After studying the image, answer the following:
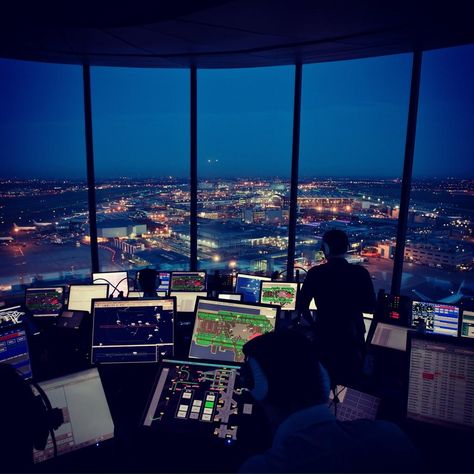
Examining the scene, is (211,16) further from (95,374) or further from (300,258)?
(300,258)

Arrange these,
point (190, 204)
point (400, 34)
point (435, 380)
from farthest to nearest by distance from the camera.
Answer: point (190, 204)
point (400, 34)
point (435, 380)

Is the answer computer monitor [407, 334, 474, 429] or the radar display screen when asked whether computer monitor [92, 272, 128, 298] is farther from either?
computer monitor [407, 334, 474, 429]

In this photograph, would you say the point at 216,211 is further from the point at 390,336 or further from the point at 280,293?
the point at 390,336

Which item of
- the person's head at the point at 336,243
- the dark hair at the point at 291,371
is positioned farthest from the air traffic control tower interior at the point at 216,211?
the person's head at the point at 336,243

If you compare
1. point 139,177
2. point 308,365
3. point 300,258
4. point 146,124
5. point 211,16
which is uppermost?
point 211,16

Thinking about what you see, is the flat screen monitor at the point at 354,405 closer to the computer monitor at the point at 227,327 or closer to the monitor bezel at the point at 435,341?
the monitor bezel at the point at 435,341

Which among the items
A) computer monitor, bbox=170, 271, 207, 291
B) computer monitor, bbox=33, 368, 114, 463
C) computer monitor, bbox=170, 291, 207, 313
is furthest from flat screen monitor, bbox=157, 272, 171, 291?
computer monitor, bbox=33, 368, 114, 463

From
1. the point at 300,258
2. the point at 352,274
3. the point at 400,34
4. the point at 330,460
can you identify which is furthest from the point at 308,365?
the point at 300,258
